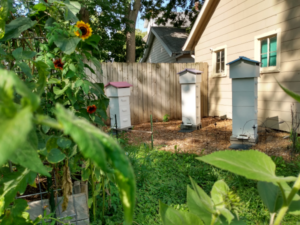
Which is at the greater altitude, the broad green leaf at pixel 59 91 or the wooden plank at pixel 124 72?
the wooden plank at pixel 124 72

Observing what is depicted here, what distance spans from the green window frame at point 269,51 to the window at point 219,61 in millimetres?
1392

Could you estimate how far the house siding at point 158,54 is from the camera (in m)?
13.2

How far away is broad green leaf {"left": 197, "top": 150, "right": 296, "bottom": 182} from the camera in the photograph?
0.83 ft

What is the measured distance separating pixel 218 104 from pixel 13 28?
7.05m

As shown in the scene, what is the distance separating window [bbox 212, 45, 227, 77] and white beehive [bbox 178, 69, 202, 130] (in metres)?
1.58

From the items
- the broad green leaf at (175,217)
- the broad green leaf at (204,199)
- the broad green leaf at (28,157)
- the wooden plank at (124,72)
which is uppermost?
the wooden plank at (124,72)

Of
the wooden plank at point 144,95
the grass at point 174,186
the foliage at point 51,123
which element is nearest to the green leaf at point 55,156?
the foliage at point 51,123

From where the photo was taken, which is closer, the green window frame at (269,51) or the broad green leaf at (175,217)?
the broad green leaf at (175,217)

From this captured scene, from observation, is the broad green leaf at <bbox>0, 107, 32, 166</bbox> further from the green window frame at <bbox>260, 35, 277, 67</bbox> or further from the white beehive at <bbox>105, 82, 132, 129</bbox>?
the green window frame at <bbox>260, 35, 277, 67</bbox>

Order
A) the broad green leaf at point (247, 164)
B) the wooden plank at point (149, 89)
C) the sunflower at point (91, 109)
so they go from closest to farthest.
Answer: the broad green leaf at point (247, 164) → the sunflower at point (91, 109) → the wooden plank at point (149, 89)

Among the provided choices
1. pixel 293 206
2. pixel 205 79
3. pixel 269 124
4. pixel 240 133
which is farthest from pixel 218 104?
pixel 293 206

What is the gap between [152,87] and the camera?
728 cm

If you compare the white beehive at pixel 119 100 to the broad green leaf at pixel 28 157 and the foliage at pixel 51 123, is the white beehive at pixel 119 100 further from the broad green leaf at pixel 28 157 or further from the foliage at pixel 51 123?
the broad green leaf at pixel 28 157

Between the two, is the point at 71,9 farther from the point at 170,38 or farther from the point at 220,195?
the point at 170,38
